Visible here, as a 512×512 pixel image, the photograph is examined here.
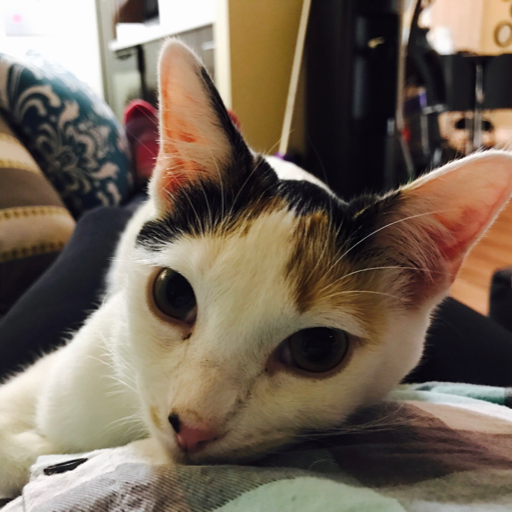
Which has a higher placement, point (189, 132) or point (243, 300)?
point (189, 132)

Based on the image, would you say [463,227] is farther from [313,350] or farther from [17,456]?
[17,456]

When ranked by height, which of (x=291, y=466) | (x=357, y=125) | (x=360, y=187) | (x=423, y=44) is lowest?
(x=360, y=187)

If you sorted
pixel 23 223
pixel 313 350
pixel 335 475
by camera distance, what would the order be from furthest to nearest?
pixel 23 223
pixel 313 350
pixel 335 475

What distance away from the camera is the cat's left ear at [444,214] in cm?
52

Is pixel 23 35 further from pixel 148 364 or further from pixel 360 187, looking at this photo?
pixel 148 364

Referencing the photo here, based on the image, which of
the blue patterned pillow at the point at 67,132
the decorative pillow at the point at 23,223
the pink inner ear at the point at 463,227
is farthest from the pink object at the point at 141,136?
the pink inner ear at the point at 463,227

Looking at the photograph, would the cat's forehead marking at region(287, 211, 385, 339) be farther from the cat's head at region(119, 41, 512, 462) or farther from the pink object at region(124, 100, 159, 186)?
the pink object at region(124, 100, 159, 186)

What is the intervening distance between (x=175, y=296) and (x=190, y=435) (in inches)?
6.9

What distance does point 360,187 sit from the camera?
270 cm

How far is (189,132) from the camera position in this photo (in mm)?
664

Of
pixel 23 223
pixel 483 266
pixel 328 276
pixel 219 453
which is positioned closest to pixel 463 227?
pixel 328 276

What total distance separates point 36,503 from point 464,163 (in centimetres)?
55

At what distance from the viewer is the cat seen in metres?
0.52

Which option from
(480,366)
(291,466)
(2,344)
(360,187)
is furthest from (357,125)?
(291,466)
